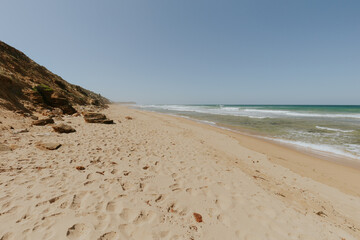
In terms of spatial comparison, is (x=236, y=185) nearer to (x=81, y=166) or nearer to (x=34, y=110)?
(x=81, y=166)

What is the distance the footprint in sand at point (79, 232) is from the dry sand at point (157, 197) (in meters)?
0.01

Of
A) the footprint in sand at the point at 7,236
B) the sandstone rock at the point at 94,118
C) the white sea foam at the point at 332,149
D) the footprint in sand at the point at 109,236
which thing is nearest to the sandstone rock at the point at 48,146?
the footprint in sand at the point at 7,236

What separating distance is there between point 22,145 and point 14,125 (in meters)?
3.03

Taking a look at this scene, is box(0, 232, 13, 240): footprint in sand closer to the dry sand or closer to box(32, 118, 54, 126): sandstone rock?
the dry sand

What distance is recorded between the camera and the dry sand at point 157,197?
246 centimetres

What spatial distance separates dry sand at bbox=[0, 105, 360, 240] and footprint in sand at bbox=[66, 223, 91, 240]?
0.6 inches

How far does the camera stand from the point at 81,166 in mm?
4223

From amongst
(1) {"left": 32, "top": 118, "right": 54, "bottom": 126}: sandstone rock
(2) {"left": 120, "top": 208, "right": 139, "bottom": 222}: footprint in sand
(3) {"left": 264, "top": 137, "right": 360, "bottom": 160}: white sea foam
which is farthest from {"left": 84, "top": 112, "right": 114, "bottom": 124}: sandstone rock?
(3) {"left": 264, "top": 137, "right": 360, "bottom": 160}: white sea foam

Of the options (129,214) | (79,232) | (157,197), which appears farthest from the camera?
(157,197)

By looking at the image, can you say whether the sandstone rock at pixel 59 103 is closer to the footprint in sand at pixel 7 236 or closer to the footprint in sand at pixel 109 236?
the footprint in sand at pixel 7 236

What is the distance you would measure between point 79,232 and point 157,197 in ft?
4.99

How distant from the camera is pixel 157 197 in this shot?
3.34 m

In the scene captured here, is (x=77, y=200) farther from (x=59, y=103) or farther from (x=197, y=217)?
(x=59, y=103)

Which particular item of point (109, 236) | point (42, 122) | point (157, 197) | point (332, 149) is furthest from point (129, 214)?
point (332, 149)
